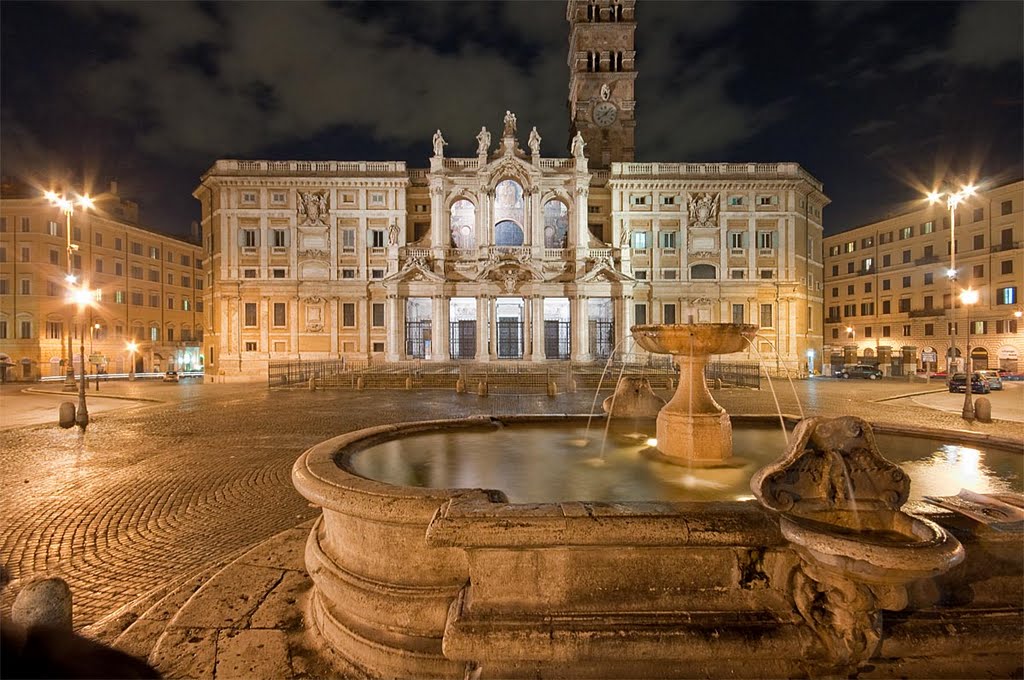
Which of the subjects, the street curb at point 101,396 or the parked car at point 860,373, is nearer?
the street curb at point 101,396

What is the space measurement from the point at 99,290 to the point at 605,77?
1886 inches

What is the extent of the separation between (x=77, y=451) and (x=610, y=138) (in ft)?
151

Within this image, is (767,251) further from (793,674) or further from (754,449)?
(793,674)

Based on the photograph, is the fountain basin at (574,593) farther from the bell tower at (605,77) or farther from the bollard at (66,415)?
the bell tower at (605,77)

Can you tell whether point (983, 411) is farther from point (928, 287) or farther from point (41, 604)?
point (928, 287)

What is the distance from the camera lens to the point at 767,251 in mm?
39188

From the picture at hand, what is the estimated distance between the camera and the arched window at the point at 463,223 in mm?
40031

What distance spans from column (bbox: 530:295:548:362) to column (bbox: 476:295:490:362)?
12.1 feet

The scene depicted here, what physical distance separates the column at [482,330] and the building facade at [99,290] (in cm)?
2881

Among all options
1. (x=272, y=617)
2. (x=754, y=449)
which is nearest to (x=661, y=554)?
(x=272, y=617)

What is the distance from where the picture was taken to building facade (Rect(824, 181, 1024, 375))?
3756cm

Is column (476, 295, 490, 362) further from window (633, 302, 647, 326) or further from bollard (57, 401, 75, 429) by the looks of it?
bollard (57, 401, 75, 429)

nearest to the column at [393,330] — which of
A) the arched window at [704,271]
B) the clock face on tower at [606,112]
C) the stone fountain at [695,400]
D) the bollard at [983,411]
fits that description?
the arched window at [704,271]

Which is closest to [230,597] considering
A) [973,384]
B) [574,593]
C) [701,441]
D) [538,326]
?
[574,593]
